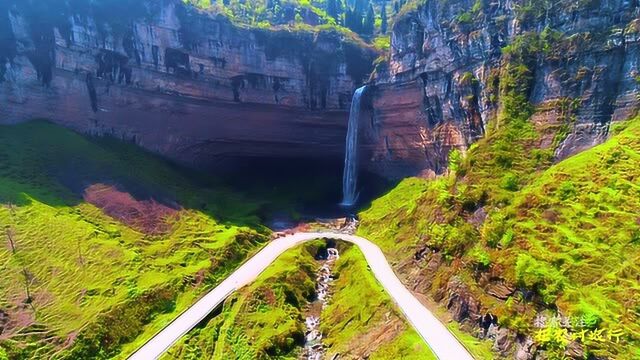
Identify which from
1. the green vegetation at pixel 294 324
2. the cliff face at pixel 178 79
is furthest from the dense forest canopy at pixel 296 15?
the green vegetation at pixel 294 324

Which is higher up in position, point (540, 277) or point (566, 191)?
point (566, 191)

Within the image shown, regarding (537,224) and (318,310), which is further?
(318,310)

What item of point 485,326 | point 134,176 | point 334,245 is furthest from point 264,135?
point 485,326

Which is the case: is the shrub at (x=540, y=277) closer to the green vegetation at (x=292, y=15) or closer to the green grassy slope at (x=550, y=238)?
the green grassy slope at (x=550, y=238)

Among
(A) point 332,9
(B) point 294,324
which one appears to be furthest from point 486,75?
(A) point 332,9

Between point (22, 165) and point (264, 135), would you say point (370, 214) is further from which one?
point (22, 165)

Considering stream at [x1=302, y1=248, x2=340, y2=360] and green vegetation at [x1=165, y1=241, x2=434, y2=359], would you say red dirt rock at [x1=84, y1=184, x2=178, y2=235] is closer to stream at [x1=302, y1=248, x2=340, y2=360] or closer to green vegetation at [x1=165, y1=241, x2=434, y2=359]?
green vegetation at [x1=165, y1=241, x2=434, y2=359]

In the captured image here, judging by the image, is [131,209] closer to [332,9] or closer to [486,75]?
[486,75]
